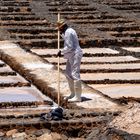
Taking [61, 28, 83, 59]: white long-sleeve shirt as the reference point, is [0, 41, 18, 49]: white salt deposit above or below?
below

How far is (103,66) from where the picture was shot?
15250mm

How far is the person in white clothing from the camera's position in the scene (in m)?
10.6

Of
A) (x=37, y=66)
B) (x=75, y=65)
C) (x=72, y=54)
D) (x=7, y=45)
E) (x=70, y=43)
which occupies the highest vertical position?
(x=70, y=43)

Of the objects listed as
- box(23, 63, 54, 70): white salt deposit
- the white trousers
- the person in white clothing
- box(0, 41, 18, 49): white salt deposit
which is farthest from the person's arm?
box(0, 41, 18, 49): white salt deposit

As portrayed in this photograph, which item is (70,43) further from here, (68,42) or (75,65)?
(75,65)

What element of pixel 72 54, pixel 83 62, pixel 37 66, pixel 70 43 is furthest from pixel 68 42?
pixel 83 62

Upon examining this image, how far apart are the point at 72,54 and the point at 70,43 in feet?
0.59

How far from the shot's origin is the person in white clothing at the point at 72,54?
34.9ft

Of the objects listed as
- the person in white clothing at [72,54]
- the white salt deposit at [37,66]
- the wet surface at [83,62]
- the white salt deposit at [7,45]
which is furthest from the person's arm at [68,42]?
the white salt deposit at [7,45]

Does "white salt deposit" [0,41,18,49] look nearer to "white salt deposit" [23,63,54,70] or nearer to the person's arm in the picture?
"white salt deposit" [23,63,54,70]

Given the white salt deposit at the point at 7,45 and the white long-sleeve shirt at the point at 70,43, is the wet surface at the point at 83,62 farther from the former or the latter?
the white long-sleeve shirt at the point at 70,43

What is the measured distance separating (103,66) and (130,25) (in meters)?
8.09

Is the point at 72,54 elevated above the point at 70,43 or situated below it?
below

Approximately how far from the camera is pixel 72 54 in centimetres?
1075
